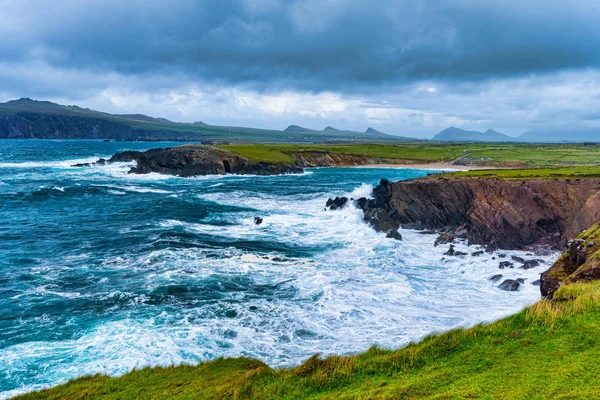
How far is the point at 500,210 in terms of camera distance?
3872 cm

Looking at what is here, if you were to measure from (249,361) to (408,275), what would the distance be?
55.2 feet

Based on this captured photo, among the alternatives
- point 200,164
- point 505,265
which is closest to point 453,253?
point 505,265

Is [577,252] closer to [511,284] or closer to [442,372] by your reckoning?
[511,284]

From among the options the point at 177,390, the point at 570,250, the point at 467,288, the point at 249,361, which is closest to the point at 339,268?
the point at 467,288

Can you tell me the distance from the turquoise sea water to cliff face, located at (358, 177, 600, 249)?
360 centimetres

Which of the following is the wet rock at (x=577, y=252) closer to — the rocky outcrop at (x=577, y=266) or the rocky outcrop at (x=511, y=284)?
the rocky outcrop at (x=577, y=266)

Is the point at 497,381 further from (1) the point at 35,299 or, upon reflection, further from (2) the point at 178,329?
(1) the point at 35,299

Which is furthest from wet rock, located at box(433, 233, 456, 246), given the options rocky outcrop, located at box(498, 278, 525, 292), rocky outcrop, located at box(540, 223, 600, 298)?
rocky outcrop, located at box(540, 223, 600, 298)

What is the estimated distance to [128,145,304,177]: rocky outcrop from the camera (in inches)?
4065

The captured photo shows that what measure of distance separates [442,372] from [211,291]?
642 inches

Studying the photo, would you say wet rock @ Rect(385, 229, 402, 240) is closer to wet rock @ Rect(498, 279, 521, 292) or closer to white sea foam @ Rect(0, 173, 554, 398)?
white sea foam @ Rect(0, 173, 554, 398)

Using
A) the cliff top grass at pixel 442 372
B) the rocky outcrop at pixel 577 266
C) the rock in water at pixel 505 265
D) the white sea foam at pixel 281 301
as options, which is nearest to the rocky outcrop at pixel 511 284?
the white sea foam at pixel 281 301

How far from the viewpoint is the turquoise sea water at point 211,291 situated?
704 inches

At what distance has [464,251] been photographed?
34500 millimetres
